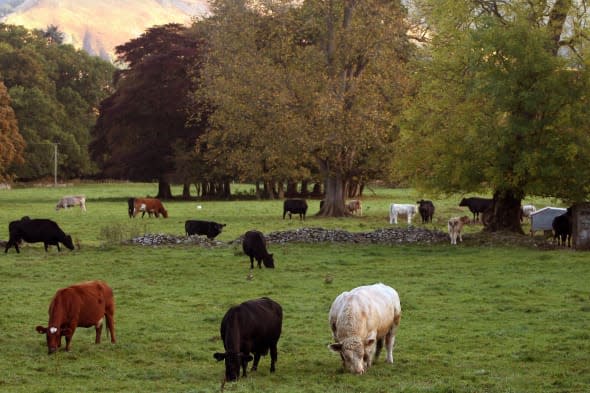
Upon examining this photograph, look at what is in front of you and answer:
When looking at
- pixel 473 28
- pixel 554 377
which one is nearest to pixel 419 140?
pixel 473 28

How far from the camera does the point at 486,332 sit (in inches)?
673

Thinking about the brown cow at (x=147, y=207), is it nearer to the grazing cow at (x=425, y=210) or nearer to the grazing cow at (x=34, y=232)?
the grazing cow at (x=425, y=210)

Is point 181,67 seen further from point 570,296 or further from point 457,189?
point 570,296

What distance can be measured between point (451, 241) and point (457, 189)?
216cm

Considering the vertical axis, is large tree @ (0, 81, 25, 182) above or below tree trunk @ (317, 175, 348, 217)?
above

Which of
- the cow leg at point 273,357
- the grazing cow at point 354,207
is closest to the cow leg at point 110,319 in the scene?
the cow leg at point 273,357

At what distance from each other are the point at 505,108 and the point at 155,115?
150ft

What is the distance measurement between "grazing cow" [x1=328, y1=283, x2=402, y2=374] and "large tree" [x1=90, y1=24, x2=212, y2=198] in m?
58.4

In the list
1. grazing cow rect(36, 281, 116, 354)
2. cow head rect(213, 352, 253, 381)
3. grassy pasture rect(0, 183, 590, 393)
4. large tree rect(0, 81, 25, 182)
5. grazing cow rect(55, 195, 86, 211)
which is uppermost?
large tree rect(0, 81, 25, 182)

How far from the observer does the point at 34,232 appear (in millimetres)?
31531

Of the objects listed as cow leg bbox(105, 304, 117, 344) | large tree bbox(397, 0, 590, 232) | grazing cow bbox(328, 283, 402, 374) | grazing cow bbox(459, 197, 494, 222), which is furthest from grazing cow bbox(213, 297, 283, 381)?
grazing cow bbox(459, 197, 494, 222)

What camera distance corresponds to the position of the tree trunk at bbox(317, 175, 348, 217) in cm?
5120

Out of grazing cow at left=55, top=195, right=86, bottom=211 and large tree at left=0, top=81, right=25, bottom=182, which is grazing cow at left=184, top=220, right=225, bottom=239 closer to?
grazing cow at left=55, top=195, right=86, bottom=211

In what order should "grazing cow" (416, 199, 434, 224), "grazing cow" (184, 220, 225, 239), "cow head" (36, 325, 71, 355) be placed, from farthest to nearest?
"grazing cow" (416, 199, 434, 224) → "grazing cow" (184, 220, 225, 239) → "cow head" (36, 325, 71, 355)
